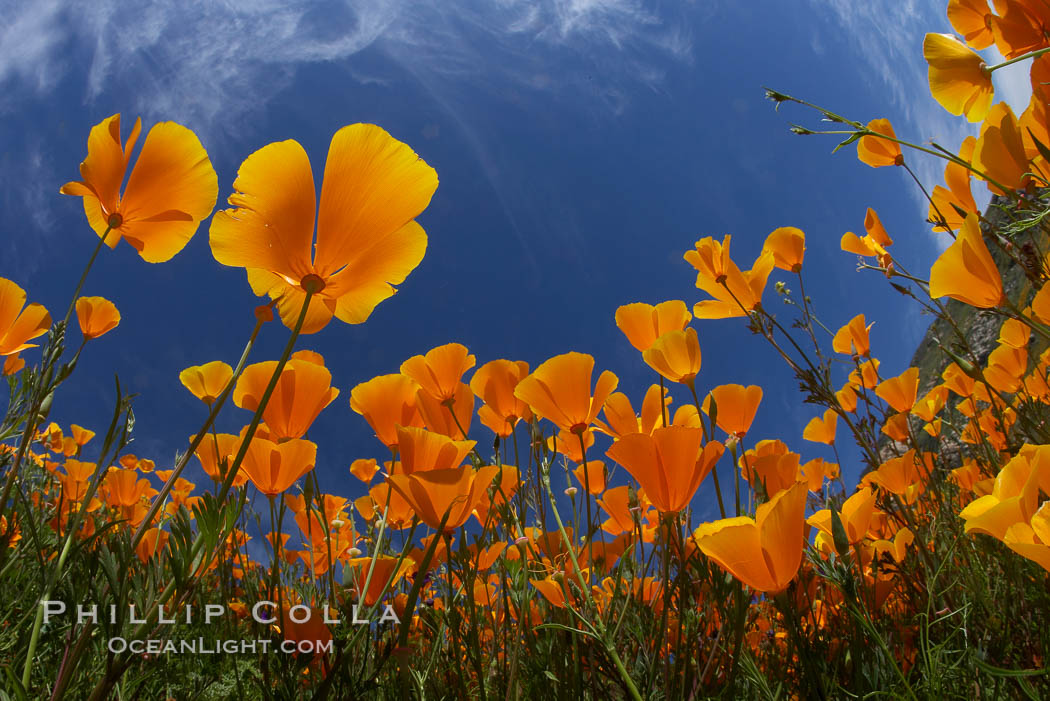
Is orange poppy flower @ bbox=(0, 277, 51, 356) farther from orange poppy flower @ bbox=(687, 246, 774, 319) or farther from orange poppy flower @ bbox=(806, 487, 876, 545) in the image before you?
orange poppy flower @ bbox=(687, 246, 774, 319)

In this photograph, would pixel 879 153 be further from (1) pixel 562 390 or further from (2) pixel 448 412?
(2) pixel 448 412

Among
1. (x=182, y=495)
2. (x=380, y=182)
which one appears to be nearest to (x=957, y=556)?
(x=380, y=182)

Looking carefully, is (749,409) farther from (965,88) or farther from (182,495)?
(182,495)

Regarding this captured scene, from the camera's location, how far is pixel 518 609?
129 centimetres

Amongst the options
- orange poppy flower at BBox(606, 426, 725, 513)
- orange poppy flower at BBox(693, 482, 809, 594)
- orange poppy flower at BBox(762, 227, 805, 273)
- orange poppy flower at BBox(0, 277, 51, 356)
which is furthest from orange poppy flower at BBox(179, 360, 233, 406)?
orange poppy flower at BBox(762, 227, 805, 273)

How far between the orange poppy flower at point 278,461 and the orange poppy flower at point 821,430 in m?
2.53

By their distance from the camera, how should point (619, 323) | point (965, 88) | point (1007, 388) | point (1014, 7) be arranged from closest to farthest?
point (1014, 7)
point (965, 88)
point (619, 323)
point (1007, 388)

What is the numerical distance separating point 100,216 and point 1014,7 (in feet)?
5.92

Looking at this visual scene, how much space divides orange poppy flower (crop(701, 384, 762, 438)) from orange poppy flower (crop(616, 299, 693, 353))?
266 mm

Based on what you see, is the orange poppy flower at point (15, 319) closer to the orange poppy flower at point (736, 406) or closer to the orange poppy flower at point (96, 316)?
the orange poppy flower at point (96, 316)

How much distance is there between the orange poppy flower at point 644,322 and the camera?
1680 millimetres

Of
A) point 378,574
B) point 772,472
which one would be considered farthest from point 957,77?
point 378,574

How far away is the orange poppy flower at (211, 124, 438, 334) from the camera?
31.0 inches

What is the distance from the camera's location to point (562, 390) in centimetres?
139
